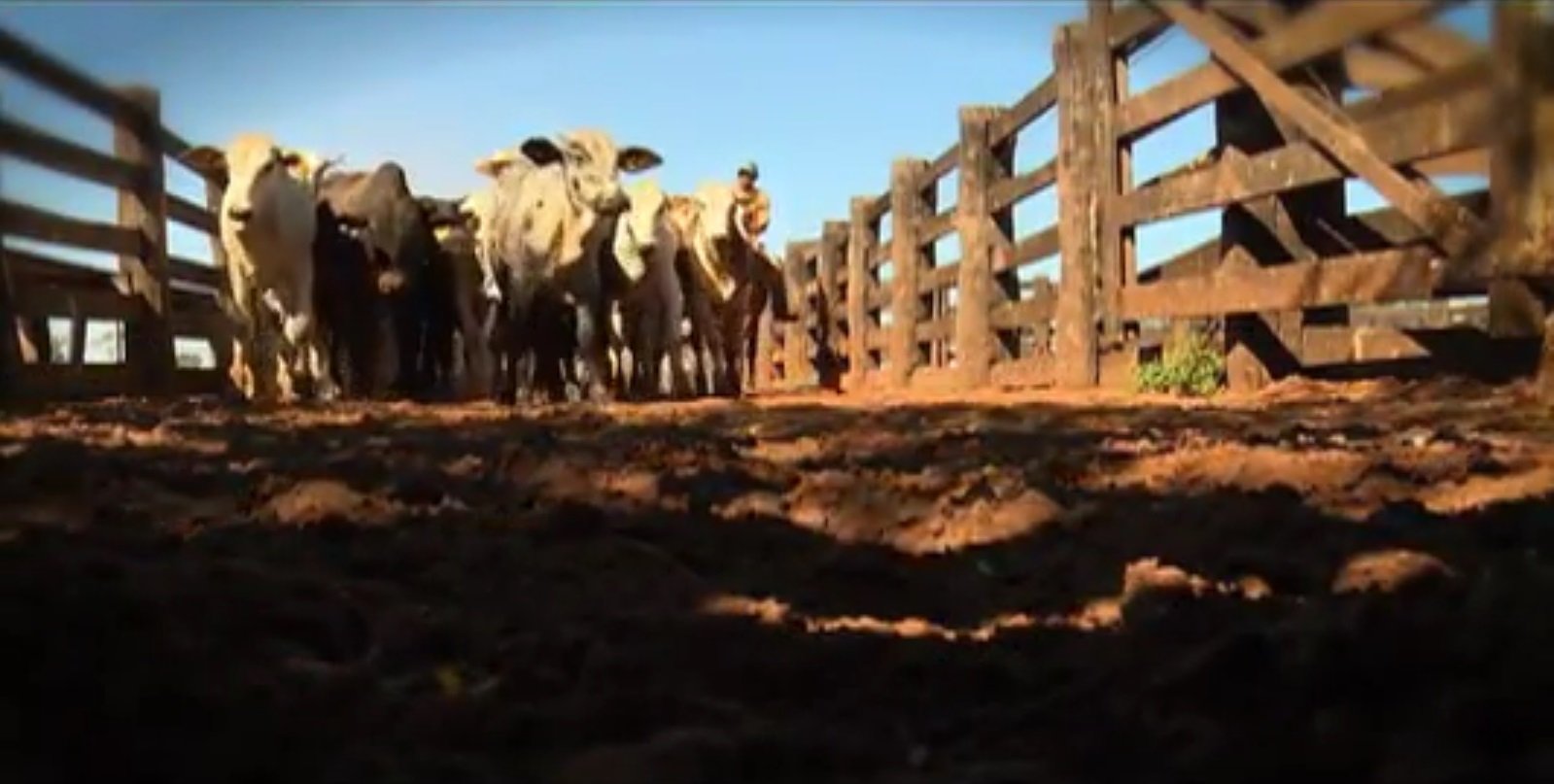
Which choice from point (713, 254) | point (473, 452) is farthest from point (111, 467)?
point (713, 254)

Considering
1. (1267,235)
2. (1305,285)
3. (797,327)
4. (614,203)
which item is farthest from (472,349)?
(797,327)

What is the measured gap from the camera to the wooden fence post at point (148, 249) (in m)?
11.2

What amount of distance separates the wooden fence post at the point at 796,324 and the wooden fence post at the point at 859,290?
91.0 inches

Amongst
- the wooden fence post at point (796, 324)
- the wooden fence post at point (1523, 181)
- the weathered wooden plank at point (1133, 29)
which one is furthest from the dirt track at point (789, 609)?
the wooden fence post at point (796, 324)

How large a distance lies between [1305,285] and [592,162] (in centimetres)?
507

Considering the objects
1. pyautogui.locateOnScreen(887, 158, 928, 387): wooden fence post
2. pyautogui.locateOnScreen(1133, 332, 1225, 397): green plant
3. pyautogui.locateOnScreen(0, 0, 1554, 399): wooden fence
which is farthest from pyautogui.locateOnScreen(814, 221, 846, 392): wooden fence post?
pyautogui.locateOnScreen(1133, 332, 1225, 397): green plant

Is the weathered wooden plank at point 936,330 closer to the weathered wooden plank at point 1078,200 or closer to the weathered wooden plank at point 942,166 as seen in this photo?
the weathered wooden plank at point 942,166

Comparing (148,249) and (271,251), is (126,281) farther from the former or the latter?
(271,251)

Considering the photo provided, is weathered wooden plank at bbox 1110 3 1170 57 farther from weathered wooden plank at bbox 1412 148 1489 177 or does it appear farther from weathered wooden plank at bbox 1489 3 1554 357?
weathered wooden plank at bbox 1489 3 1554 357

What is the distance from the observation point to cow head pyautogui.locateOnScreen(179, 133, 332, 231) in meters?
10.3

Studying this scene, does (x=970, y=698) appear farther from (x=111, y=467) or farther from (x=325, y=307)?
(x=325, y=307)

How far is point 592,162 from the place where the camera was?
11.1 m

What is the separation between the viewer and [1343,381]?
7754mm

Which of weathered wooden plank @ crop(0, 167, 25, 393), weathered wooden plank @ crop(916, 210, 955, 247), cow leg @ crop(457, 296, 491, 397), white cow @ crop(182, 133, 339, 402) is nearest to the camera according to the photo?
weathered wooden plank @ crop(0, 167, 25, 393)
